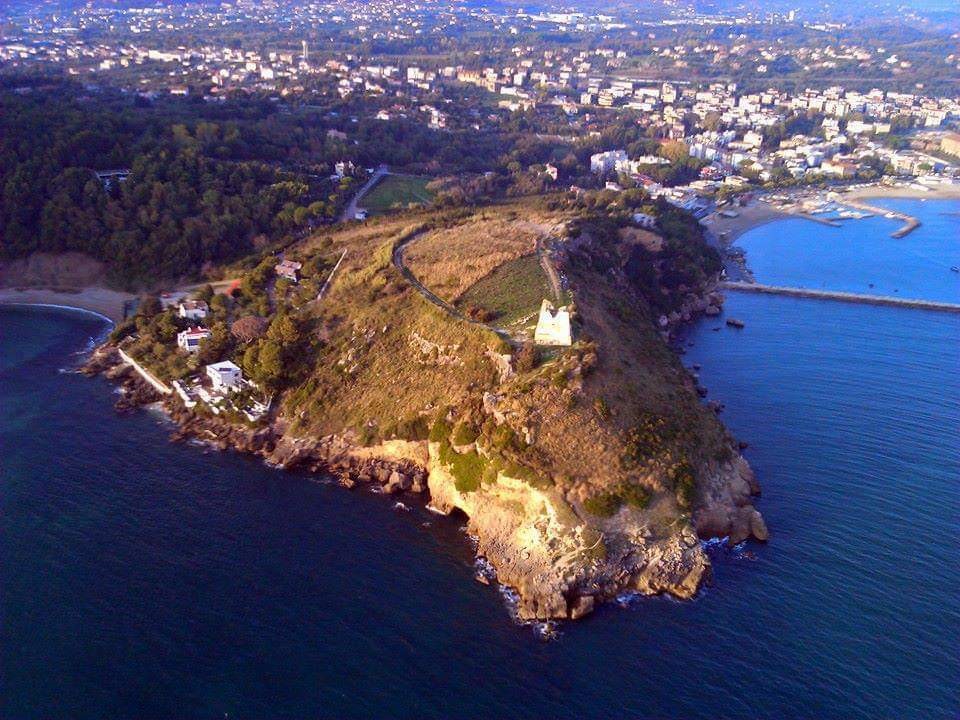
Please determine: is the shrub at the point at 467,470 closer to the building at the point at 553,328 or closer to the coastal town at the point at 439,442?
the coastal town at the point at 439,442

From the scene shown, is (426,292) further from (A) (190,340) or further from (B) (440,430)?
(A) (190,340)

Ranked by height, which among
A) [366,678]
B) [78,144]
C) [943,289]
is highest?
[78,144]

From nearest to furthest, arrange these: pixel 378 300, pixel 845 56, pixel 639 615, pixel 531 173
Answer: pixel 639 615 → pixel 378 300 → pixel 531 173 → pixel 845 56

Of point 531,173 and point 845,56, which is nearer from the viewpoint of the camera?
point 531,173

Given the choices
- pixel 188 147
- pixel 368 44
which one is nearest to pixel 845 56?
pixel 368 44

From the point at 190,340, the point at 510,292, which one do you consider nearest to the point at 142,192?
the point at 190,340

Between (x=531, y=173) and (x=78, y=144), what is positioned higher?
(x=78, y=144)

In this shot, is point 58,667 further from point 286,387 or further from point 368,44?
point 368,44
